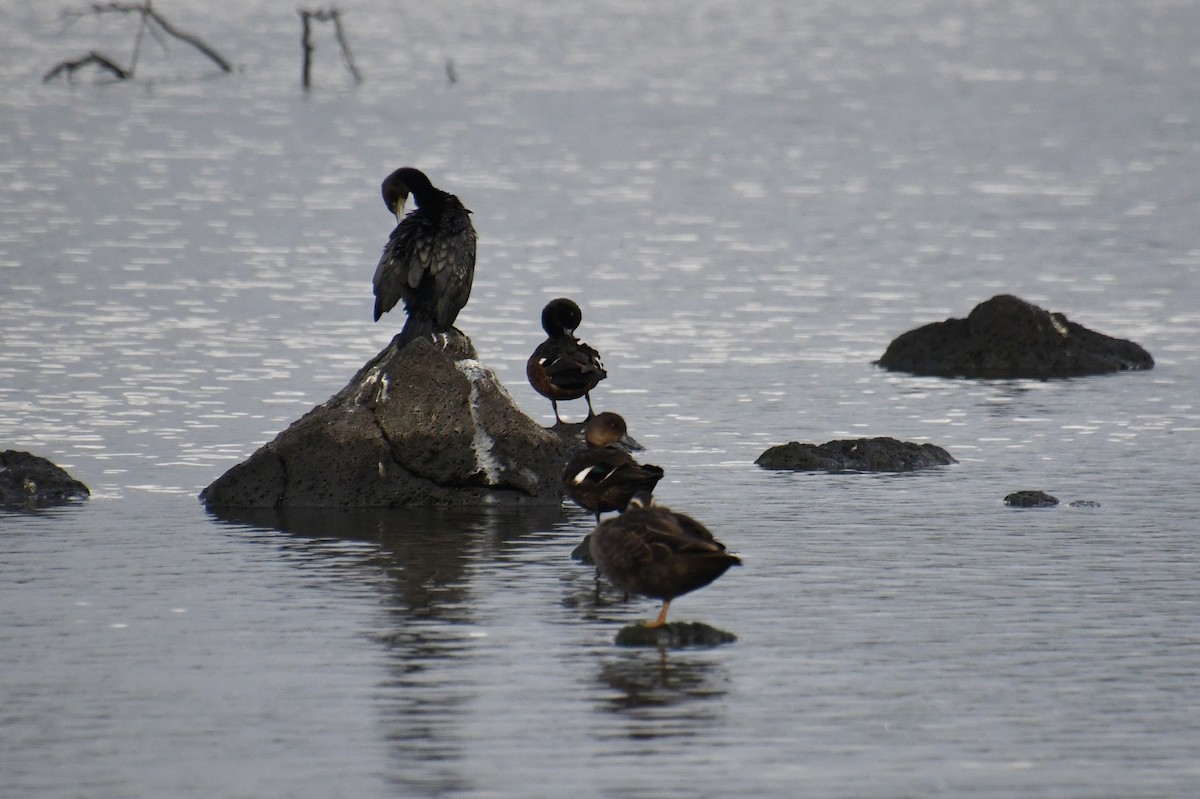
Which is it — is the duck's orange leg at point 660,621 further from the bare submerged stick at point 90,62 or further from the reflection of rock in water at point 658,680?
the bare submerged stick at point 90,62

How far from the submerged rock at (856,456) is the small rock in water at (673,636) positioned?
594 cm

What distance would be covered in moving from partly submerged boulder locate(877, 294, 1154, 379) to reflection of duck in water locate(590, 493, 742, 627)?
1234 centimetres

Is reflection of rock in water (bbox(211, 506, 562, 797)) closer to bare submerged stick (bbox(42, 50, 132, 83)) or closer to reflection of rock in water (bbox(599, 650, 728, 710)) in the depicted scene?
reflection of rock in water (bbox(599, 650, 728, 710))

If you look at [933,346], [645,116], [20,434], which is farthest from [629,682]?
[645,116]

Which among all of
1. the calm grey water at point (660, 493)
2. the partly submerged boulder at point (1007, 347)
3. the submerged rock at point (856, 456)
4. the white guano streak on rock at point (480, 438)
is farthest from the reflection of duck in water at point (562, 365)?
A: the partly submerged boulder at point (1007, 347)

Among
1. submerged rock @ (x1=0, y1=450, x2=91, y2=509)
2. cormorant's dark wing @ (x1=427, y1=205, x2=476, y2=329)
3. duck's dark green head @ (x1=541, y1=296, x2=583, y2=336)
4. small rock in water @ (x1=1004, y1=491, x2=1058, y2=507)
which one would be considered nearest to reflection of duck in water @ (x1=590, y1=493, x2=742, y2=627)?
small rock in water @ (x1=1004, y1=491, x2=1058, y2=507)

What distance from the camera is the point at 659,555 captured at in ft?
37.0

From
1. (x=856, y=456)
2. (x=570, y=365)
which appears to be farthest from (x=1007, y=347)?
(x=570, y=365)

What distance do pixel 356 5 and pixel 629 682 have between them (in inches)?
5539

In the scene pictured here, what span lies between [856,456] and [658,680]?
696cm

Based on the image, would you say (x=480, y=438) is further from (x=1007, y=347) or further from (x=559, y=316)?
(x=1007, y=347)

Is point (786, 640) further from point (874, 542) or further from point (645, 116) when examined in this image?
point (645, 116)

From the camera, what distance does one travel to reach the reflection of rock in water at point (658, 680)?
1055 centimetres

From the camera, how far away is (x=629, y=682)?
1086cm
